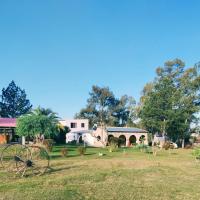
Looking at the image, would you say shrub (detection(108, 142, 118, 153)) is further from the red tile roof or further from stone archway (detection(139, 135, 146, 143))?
the red tile roof

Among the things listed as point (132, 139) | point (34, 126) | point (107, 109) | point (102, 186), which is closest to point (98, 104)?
point (107, 109)

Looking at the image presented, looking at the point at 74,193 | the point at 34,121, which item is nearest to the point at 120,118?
the point at 34,121

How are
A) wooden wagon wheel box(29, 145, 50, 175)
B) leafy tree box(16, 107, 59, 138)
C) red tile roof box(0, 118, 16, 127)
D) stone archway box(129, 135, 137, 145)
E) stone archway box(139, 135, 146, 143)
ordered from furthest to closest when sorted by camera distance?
stone archway box(129, 135, 137, 145) < stone archway box(139, 135, 146, 143) < red tile roof box(0, 118, 16, 127) < leafy tree box(16, 107, 59, 138) < wooden wagon wheel box(29, 145, 50, 175)

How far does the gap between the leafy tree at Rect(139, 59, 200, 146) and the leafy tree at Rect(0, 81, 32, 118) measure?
38708 mm

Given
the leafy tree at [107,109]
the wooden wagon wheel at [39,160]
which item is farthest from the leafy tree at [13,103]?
the wooden wagon wheel at [39,160]

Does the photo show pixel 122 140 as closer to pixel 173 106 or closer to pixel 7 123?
pixel 173 106

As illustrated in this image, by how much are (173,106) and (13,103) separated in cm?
4491

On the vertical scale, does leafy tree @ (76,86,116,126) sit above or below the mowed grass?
above

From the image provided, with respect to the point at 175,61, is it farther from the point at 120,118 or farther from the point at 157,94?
the point at 120,118

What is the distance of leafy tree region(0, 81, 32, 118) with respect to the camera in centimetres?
8862

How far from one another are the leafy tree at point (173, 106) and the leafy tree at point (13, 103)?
38.7m

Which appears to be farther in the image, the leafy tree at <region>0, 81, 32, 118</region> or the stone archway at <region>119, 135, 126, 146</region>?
the leafy tree at <region>0, 81, 32, 118</region>

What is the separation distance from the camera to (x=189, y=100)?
200ft

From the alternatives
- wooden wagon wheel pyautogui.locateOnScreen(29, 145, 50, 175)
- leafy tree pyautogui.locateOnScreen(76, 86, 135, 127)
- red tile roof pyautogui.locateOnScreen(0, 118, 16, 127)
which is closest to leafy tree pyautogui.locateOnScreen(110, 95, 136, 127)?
leafy tree pyautogui.locateOnScreen(76, 86, 135, 127)
